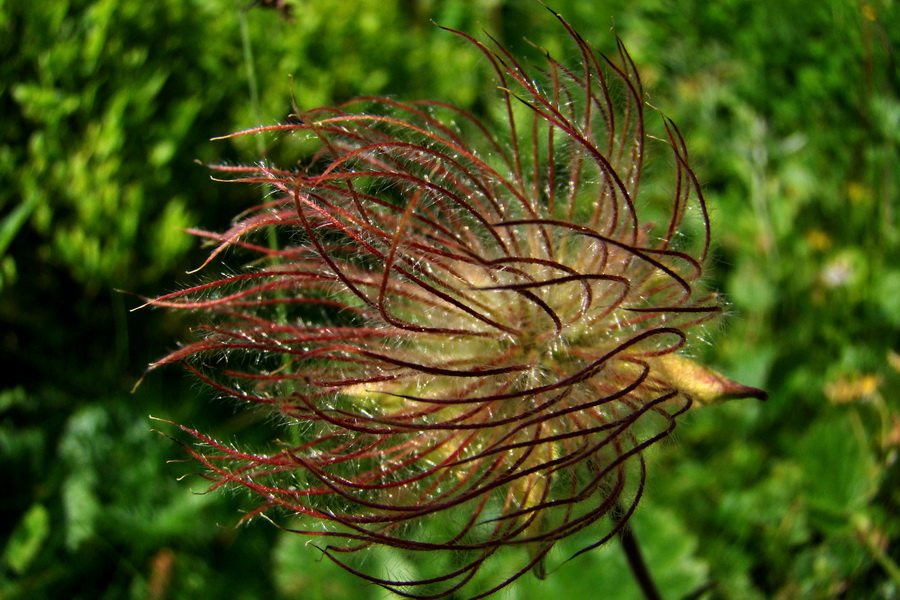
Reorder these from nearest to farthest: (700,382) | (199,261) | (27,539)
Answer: (700,382) < (27,539) < (199,261)

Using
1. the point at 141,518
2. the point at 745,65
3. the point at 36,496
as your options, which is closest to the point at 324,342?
the point at 141,518

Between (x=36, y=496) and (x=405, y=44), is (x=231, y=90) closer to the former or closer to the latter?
(x=405, y=44)

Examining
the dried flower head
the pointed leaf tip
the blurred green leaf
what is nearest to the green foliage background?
the blurred green leaf

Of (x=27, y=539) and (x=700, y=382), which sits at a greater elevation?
(x=700, y=382)

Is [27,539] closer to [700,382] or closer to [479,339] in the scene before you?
[479,339]

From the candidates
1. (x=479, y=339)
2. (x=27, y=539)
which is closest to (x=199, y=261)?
(x=27, y=539)
